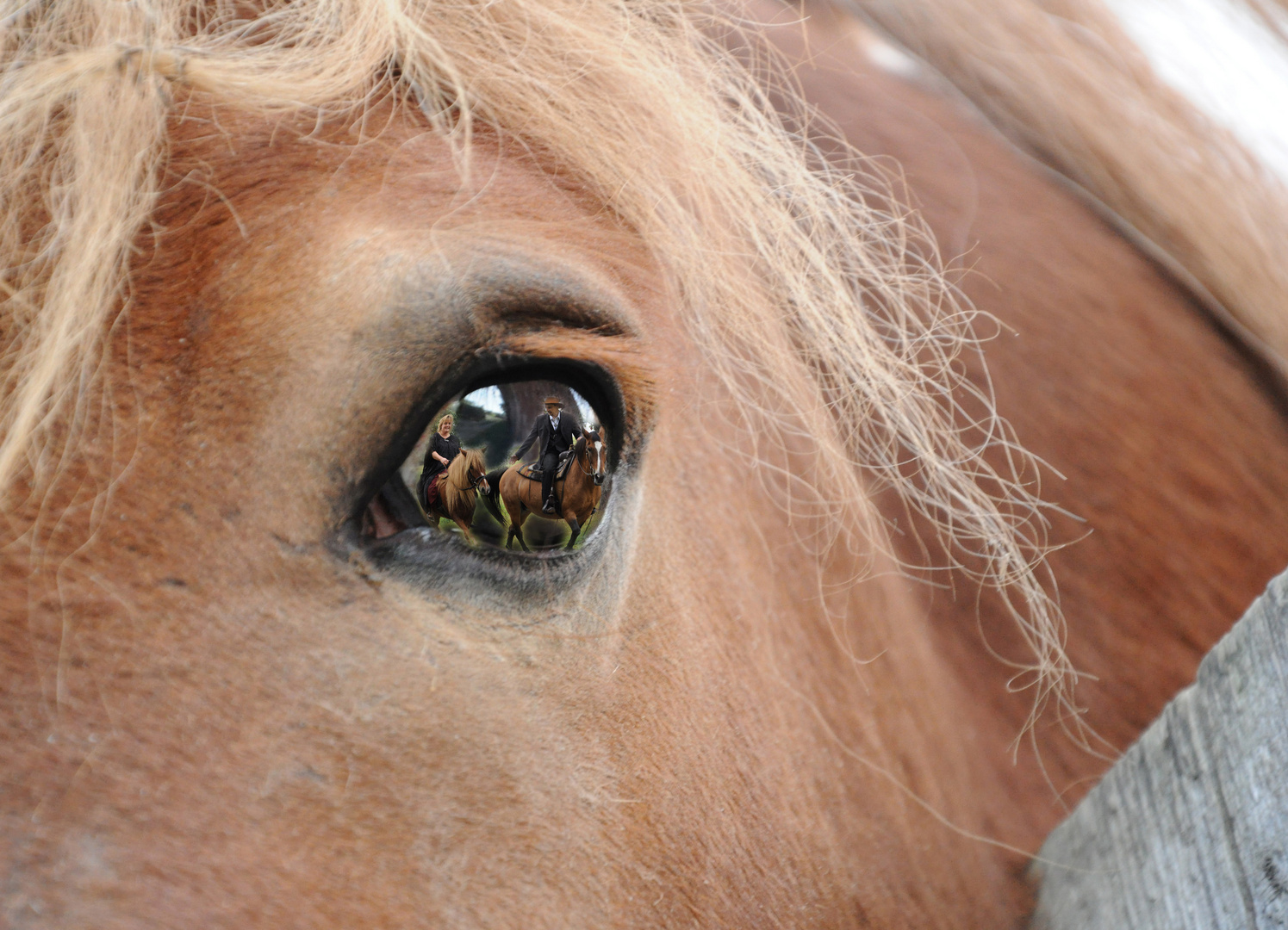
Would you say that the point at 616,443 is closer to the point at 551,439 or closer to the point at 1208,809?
the point at 551,439

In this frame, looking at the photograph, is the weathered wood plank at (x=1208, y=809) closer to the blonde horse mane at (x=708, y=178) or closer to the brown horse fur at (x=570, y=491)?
the blonde horse mane at (x=708, y=178)

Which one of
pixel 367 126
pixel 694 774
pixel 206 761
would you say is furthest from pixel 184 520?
pixel 694 774

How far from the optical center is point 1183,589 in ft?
2.74

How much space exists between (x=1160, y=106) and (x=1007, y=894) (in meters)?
0.69

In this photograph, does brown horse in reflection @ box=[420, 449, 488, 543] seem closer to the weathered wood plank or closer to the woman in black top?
the woman in black top

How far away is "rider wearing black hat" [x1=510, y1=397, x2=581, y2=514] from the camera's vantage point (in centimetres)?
62

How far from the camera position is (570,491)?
637 mm

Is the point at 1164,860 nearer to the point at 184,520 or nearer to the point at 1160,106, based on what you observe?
the point at 1160,106

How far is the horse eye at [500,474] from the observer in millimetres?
615

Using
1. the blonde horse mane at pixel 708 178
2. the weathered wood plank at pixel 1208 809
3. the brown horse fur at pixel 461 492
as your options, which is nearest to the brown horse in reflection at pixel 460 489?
the brown horse fur at pixel 461 492

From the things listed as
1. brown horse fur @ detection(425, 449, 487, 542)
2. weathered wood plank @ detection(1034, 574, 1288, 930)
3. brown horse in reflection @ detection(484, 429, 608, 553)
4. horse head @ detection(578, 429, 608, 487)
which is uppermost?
weathered wood plank @ detection(1034, 574, 1288, 930)

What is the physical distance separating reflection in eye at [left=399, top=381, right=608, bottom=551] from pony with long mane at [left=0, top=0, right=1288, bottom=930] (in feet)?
0.06

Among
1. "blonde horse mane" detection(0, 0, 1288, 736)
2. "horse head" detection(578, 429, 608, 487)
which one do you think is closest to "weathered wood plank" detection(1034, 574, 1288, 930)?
"blonde horse mane" detection(0, 0, 1288, 736)

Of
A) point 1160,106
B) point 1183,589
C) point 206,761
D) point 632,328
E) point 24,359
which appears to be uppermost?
point 1160,106
